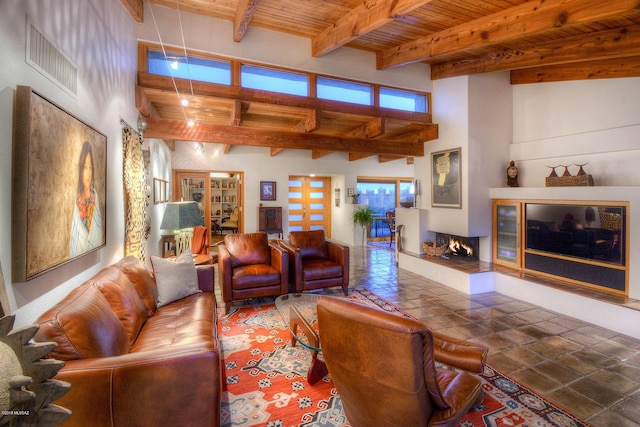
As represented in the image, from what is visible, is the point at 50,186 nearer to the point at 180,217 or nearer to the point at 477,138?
the point at 180,217

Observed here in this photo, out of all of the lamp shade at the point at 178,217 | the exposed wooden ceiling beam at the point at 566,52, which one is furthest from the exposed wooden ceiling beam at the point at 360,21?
the lamp shade at the point at 178,217

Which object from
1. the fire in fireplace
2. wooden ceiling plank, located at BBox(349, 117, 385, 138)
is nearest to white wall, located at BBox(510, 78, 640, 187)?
the fire in fireplace

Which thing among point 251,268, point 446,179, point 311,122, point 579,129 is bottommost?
point 251,268

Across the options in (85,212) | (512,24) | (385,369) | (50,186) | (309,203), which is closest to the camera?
(385,369)

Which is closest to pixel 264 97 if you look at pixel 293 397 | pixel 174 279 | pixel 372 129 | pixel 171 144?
pixel 372 129

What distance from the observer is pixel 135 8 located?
10.4 ft

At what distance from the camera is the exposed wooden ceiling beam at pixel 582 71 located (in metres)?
3.44

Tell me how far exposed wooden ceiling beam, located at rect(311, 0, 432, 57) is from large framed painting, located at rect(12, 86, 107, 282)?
2.84m

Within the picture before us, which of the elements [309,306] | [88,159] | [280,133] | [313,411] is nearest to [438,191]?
[280,133]

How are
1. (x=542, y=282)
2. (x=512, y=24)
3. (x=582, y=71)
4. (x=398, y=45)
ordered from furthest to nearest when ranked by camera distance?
(x=398, y=45)
(x=582, y=71)
(x=542, y=282)
(x=512, y=24)

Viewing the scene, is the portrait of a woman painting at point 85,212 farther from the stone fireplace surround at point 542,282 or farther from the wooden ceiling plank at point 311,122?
the stone fireplace surround at point 542,282

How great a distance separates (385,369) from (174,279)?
2199 mm

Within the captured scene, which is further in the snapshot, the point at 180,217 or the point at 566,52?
the point at 180,217

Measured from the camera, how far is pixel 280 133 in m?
4.45
